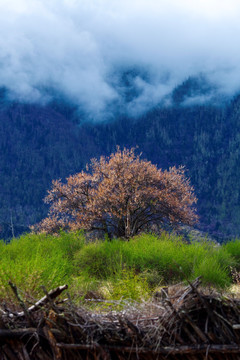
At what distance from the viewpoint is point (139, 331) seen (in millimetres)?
2619

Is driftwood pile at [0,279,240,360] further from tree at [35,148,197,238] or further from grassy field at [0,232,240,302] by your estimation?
tree at [35,148,197,238]

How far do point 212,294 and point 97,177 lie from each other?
18.7m

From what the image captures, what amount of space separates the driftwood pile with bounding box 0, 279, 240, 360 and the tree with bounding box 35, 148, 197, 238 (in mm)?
15310

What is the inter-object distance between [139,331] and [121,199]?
16.1 metres

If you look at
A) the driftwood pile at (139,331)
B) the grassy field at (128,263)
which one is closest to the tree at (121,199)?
the grassy field at (128,263)

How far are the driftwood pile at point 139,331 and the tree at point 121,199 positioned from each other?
15310mm

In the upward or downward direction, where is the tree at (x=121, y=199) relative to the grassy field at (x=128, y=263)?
upward

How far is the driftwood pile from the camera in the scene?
2562mm

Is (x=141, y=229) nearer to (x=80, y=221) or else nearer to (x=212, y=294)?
(x=80, y=221)

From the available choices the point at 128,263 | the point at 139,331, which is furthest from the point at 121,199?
the point at 139,331

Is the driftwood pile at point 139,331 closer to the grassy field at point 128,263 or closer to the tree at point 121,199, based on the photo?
the grassy field at point 128,263

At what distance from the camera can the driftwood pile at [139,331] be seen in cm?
256

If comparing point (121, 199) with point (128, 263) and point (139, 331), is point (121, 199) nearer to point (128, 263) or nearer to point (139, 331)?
point (128, 263)

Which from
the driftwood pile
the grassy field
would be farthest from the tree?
the driftwood pile
